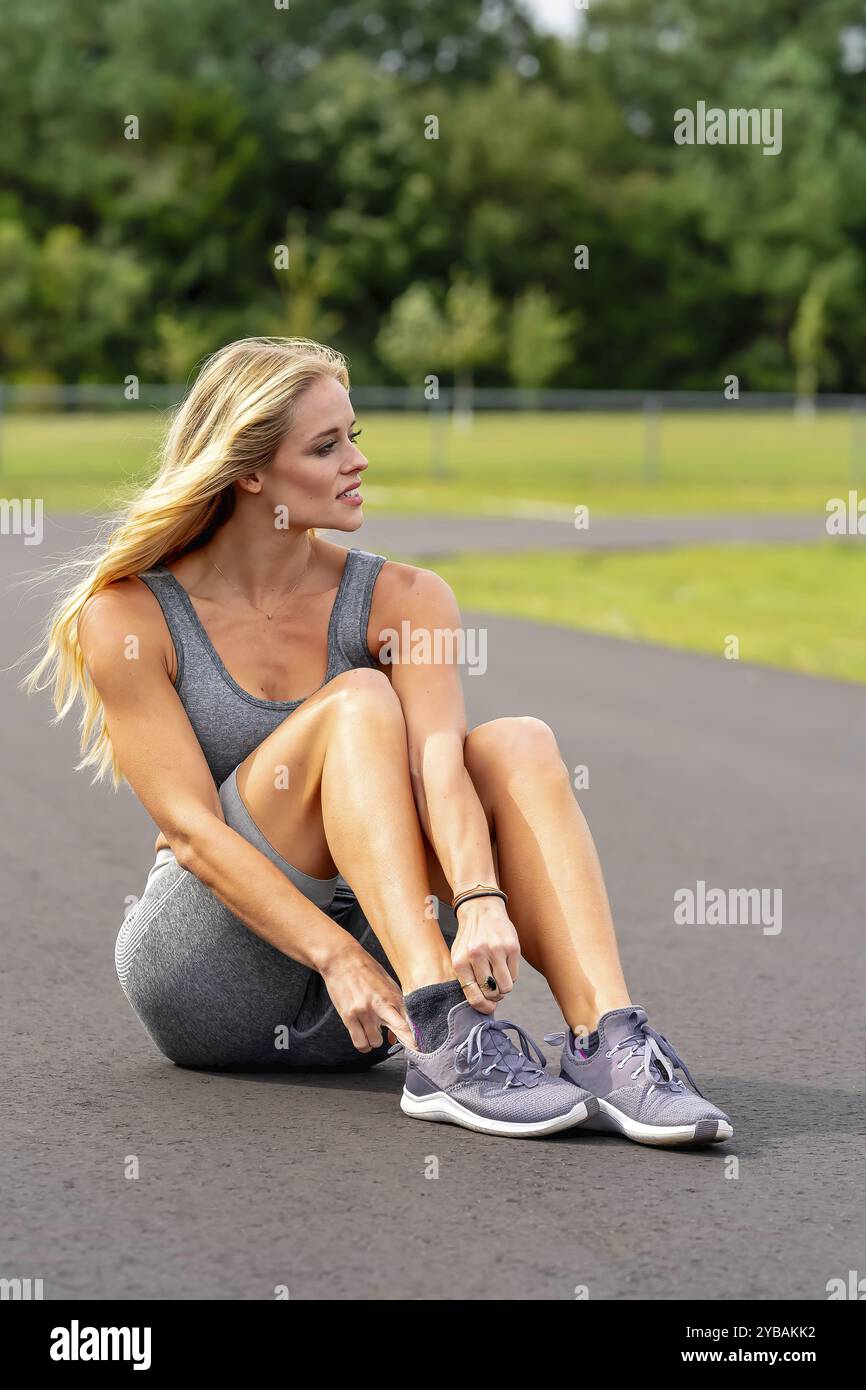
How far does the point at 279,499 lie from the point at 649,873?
286cm

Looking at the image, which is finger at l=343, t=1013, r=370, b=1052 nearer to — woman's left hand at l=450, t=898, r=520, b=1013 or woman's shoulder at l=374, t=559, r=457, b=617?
woman's left hand at l=450, t=898, r=520, b=1013

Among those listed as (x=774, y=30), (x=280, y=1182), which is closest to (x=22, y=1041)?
(x=280, y=1182)

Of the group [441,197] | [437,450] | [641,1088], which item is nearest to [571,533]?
[437,450]

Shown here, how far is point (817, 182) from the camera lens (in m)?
61.6

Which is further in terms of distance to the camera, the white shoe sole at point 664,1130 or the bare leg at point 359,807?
the bare leg at point 359,807

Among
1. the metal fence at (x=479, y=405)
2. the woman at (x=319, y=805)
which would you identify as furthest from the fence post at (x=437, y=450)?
the woman at (x=319, y=805)

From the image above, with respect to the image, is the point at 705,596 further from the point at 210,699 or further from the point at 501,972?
the point at 501,972

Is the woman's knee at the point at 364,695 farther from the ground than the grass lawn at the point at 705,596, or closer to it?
closer to it

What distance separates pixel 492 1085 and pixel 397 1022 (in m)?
0.22

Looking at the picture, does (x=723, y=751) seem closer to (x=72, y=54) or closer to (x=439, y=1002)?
(x=439, y=1002)

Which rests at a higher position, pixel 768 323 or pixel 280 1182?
pixel 768 323

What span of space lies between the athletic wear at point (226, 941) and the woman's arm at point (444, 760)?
10 centimetres

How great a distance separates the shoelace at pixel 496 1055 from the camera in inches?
150

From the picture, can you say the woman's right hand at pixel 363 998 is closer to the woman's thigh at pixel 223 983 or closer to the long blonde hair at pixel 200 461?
the woman's thigh at pixel 223 983
